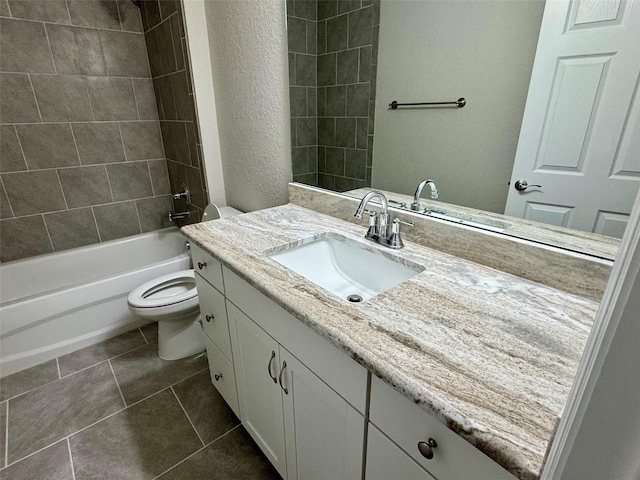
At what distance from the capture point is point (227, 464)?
4.34 ft

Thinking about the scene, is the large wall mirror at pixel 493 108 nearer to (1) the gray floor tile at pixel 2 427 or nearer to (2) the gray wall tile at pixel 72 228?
(1) the gray floor tile at pixel 2 427

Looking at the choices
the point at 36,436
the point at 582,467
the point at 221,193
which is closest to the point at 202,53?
the point at 221,193

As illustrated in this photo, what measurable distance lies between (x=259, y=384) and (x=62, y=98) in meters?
2.27

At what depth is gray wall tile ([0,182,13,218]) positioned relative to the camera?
6.72 ft

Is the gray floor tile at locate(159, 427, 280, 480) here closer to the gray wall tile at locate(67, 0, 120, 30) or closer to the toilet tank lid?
the toilet tank lid

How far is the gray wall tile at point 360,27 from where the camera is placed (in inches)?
45.7

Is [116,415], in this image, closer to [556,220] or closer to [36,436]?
[36,436]

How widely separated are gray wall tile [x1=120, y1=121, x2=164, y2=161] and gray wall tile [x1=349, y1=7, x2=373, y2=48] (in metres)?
1.86

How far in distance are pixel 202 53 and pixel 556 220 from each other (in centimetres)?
189

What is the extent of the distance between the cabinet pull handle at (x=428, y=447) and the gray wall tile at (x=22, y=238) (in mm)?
2684

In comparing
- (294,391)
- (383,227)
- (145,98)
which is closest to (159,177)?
(145,98)

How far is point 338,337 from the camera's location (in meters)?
0.66

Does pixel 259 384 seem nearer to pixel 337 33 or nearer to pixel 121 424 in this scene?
pixel 121 424

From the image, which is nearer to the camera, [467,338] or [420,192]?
[467,338]
